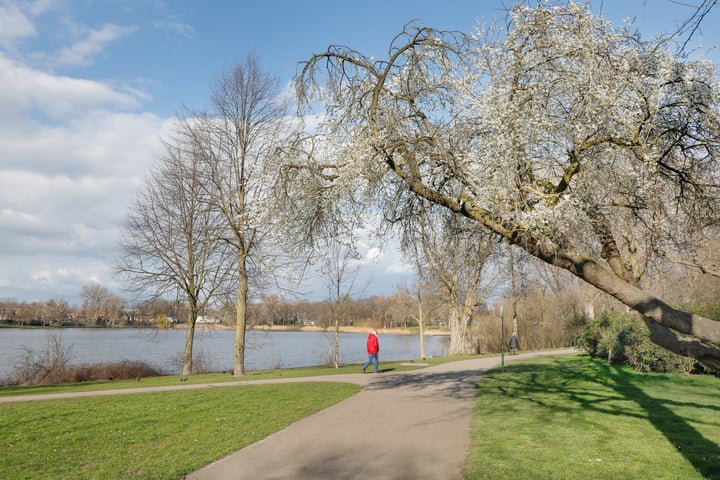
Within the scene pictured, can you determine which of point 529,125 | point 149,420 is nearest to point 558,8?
point 529,125

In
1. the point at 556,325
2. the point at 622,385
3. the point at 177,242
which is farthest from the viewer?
the point at 556,325

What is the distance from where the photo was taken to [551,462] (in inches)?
259

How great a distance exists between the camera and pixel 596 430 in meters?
8.45

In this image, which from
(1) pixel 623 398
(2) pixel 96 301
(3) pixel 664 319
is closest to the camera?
(3) pixel 664 319

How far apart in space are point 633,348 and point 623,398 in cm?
678

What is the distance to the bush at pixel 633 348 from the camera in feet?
55.3

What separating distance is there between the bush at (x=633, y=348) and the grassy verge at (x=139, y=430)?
11006 mm

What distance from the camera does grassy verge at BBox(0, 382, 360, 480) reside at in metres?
6.52

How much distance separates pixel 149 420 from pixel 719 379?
16337mm

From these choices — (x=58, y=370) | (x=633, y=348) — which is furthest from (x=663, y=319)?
(x=58, y=370)

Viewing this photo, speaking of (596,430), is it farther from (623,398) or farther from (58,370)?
(58,370)

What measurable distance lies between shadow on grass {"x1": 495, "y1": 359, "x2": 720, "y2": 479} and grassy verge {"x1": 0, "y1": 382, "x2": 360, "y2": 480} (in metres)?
5.23

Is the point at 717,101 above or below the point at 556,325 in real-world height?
above

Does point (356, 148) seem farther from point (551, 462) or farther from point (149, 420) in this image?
point (149, 420)
